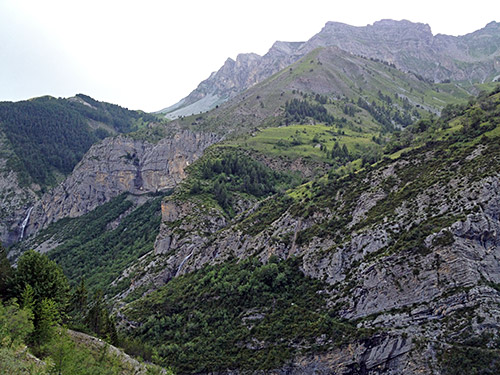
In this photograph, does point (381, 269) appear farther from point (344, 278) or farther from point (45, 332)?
point (45, 332)

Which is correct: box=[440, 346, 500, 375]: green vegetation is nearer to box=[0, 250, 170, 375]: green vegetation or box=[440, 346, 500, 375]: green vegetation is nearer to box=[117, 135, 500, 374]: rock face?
box=[117, 135, 500, 374]: rock face

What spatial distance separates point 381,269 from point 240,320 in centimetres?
2801

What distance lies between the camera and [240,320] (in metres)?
70.7

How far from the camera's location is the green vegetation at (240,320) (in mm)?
59344

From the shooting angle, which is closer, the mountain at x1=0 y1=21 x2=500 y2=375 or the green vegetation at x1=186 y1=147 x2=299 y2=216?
the mountain at x1=0 y1=21 x2=500 y2=375

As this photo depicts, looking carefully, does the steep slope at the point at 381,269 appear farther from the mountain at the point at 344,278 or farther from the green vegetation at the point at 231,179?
the green vegetation at the point at 231,179

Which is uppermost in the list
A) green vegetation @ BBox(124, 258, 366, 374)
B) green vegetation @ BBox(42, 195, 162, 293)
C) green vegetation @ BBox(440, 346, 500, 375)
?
green vegetation @ BBox(42, 195, 162, 293)

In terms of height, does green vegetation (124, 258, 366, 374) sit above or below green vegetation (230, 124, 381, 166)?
below

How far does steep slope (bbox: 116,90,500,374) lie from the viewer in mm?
48969

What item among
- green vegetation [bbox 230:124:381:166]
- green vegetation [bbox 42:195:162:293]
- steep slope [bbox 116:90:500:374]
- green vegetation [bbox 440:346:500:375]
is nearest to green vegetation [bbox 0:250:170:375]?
steep slope [bbox 116:90:500:374]

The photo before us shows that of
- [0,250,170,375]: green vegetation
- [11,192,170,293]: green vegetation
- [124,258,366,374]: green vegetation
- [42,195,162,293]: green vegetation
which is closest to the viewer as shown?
[0,250,170,375]: green vegetation

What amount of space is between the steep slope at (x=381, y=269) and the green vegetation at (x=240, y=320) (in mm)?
319

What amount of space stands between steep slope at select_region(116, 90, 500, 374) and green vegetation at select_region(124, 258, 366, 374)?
1.05 feet

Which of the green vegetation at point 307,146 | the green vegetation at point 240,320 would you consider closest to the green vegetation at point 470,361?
the green vegetation at point 240,320
